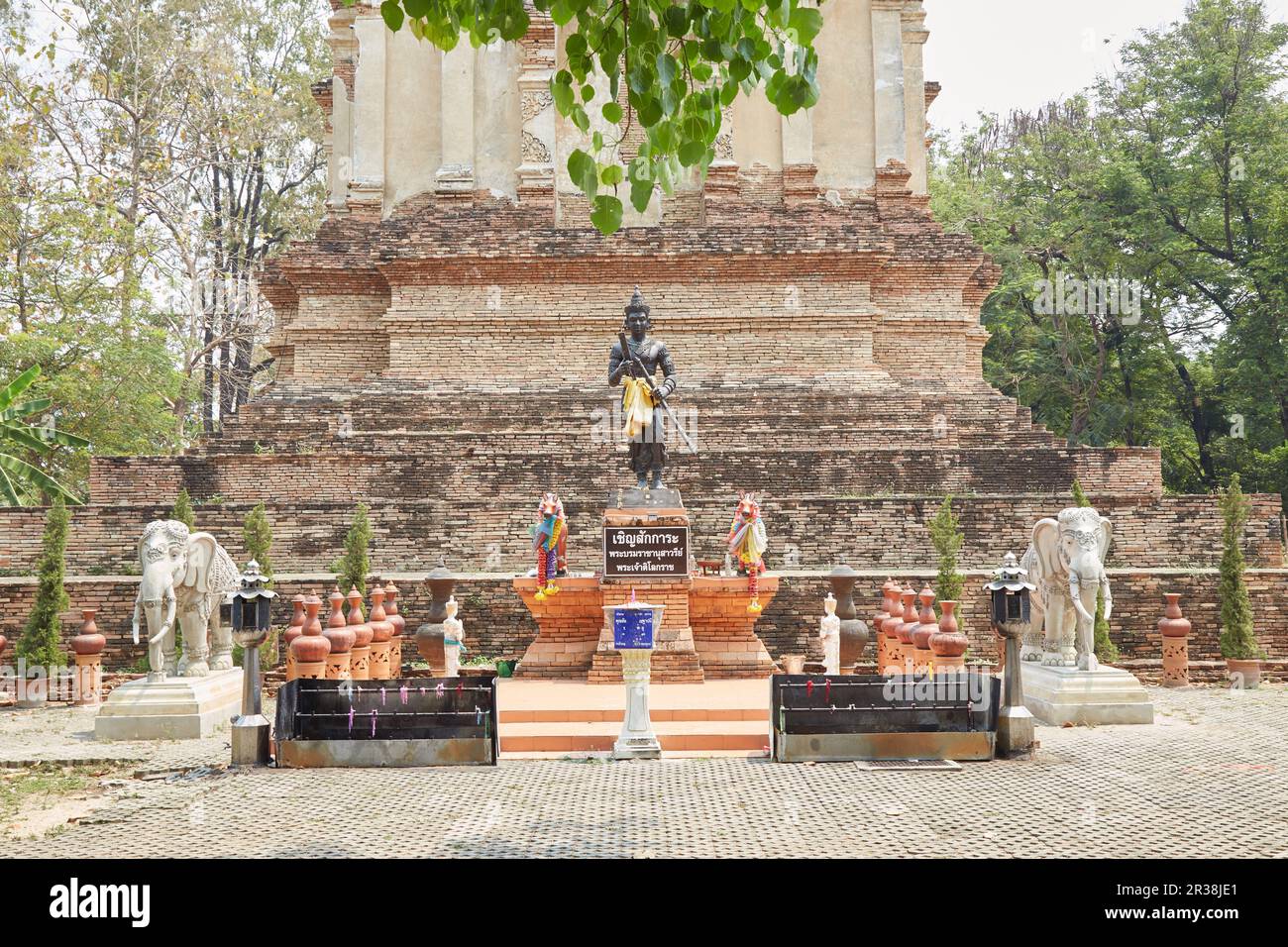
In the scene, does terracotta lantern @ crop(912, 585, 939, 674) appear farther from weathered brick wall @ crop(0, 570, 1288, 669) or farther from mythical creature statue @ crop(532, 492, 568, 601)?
mythical creature statue @ crop(532, 492, 568, 601)

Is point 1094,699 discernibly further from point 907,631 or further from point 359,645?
point 359,645

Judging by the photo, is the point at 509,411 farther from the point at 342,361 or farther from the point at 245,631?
the point at 245,631

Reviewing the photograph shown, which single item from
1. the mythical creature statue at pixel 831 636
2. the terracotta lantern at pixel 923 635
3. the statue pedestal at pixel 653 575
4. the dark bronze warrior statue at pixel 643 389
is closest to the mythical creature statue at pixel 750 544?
the statue pedestal at pixel 653 575

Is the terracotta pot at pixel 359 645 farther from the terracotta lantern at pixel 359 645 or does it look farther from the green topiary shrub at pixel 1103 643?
the green topiary shrub at pixel 1103 643

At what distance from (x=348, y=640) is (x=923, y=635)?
523 cm

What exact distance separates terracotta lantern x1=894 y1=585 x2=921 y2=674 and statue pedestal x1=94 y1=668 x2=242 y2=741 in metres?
6.03

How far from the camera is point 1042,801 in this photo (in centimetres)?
668

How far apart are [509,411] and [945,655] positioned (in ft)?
30.1

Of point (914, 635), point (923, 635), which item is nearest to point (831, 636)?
point (914, 635)

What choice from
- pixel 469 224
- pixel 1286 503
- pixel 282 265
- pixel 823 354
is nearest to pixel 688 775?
pixel 823 354

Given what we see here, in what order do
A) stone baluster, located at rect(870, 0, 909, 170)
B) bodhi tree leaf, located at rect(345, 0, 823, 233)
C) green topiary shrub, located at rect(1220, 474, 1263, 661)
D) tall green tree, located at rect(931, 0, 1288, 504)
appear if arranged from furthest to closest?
tall green tree, located at rect(931, 0, 1288, 504) → stone baluster, located at rect(870, 0, 909, 170) → green topiary shrub, located at rect(1220, 474, 1263, 661) → bodhi tree leaf, located at rect(345, 0, 823, 233)

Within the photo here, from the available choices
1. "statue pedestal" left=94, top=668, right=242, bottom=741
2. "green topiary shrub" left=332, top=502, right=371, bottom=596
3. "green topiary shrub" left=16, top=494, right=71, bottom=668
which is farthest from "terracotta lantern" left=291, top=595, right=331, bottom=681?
"green topiary shrub" left=16, top=494, right=71, bottom=668

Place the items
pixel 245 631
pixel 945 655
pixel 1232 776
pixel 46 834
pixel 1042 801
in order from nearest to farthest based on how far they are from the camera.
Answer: pixel 46 834 → pixel 1042 801 → pixel 1232 776 → pixel 245 631 → pixel 945 655

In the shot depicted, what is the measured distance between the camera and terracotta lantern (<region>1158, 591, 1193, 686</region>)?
1163 centimetres
